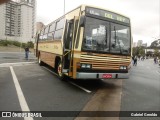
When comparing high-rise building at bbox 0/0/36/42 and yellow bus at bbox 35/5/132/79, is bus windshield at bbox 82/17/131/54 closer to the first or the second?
yellow bus at bbox 35/5/132/79

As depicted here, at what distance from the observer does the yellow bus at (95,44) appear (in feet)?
33.0

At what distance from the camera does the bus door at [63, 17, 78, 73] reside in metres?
10.5

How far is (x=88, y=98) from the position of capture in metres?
8.78

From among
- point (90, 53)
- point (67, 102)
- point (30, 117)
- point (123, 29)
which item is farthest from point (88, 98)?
point (123, 29)

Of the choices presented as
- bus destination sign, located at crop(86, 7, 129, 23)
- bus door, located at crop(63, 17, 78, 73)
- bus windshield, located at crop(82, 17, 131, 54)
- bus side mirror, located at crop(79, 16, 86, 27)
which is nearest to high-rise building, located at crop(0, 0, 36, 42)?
bus door, located at crop(63, 17, 78, 73)

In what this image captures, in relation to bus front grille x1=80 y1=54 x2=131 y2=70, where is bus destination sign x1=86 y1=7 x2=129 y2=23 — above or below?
above

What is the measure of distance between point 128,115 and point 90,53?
3.72 m

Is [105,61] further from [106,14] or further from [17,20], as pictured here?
[17,20]

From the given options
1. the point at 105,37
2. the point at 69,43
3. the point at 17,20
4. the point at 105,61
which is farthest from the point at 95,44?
the point at 17,20

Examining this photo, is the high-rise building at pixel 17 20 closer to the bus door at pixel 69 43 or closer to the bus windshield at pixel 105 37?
the bus door at pixel 69 43

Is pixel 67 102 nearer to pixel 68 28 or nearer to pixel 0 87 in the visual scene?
pixel 0 87

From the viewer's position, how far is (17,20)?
118250 mm

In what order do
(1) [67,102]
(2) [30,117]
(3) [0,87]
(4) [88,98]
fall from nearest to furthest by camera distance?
1. (2) [30,117]
2. (1) [67,102]
3. (4) [88,98]
4. (3) [0,87]

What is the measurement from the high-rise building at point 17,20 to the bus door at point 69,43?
90144 mm
